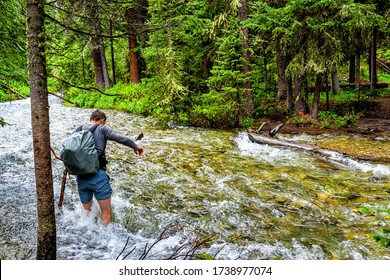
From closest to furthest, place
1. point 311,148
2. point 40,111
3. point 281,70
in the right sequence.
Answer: point 40,111 < point 311,148 < point 281,70

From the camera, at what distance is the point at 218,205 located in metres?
7.34

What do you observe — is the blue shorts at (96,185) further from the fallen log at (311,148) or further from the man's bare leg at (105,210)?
the fallen log at (311,148)

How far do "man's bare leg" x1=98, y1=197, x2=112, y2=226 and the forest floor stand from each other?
11472mm

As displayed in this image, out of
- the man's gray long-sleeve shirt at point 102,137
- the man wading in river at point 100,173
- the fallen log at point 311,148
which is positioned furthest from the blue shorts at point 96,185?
the fallen log at point 311,148

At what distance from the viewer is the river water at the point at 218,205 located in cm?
558

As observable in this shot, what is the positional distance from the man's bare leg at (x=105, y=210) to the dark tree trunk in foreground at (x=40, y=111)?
4.80 ft

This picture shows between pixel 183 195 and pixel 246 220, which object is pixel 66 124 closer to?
pixel 183 195

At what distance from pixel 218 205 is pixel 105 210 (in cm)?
265

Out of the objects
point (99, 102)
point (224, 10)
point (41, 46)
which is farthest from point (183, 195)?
point (99, 102)

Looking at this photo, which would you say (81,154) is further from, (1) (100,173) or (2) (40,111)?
(2) (40,111)

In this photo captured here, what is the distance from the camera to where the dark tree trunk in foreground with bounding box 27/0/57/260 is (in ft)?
13.5

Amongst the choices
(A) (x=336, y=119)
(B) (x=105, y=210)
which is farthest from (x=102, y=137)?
(A) (x=336, y=119)
